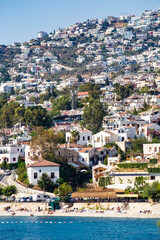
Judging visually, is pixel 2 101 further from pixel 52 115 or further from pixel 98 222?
pixel 98 222

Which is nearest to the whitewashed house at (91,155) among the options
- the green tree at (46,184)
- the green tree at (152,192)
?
the green tree at (46,184)

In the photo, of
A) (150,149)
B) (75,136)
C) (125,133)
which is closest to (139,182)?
(150,149)

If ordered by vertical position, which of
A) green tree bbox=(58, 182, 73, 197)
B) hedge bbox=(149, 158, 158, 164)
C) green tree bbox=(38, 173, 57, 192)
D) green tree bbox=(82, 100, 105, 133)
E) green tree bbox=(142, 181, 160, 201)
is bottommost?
green tree bbox=(142, 181, 160, 201)

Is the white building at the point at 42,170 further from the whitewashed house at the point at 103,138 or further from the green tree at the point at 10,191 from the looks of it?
the whitewashed house at the point at 103,138

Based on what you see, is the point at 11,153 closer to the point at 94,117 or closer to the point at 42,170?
the point at 42,170

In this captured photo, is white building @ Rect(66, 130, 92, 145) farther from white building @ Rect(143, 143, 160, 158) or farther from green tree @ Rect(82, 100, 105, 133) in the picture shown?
white building @ Rect(143, 143, 160, 158)

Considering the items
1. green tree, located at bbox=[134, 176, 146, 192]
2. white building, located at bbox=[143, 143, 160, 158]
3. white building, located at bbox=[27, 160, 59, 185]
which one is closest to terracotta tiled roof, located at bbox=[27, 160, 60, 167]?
white building, located at bbox=[27, 160, 59, 185]
